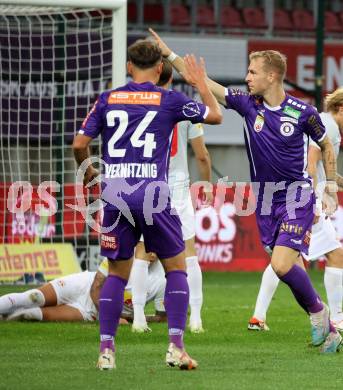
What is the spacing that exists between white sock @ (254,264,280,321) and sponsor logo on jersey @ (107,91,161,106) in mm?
2887

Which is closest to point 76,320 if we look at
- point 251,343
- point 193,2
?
point 251,343

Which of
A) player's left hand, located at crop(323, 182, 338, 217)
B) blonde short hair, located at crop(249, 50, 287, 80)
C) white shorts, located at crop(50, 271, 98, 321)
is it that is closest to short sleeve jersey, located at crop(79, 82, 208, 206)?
blonde short hair, located at crop(249, 50, 287, 80)

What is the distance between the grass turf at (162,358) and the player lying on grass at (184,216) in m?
0.21

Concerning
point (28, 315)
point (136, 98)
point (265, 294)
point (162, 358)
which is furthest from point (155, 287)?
point (136, 98)

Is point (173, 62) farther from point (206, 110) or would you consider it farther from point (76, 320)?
point (76, 320)

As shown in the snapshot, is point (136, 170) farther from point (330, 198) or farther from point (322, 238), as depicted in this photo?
point (322, 238)

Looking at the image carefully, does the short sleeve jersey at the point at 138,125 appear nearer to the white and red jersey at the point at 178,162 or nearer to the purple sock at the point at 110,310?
the purple sock at the point at 110,310

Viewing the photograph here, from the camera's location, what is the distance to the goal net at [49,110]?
512 inches

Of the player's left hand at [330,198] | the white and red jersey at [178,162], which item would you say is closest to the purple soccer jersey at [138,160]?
the player's left hand at [330,198]

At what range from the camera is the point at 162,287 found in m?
9.65

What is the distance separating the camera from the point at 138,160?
6617mm

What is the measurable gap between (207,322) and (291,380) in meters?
3.56

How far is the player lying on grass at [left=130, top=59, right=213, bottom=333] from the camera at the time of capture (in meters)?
9.03

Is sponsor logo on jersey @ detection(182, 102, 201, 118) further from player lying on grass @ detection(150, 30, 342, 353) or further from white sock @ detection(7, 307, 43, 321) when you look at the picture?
white sock @ detection(7, 307, 43, 321)
